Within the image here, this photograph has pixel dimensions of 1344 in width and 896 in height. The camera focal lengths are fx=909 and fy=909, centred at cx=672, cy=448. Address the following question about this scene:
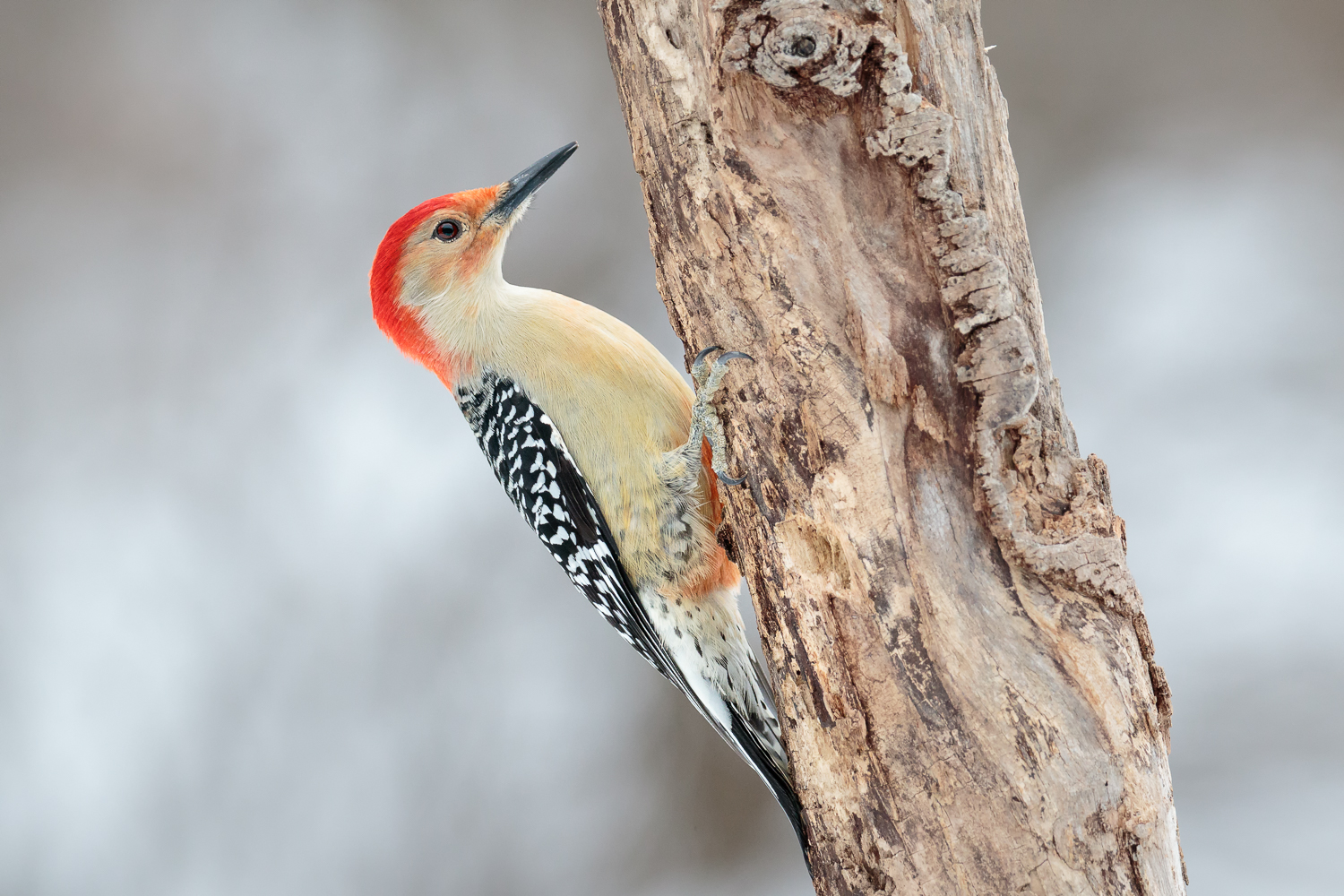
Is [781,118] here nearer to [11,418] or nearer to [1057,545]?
[1057,545]

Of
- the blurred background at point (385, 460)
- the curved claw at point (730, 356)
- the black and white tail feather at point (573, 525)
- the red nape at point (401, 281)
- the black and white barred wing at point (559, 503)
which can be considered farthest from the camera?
the blurred background at point (385, 460)

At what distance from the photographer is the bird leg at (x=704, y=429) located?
1.65 m

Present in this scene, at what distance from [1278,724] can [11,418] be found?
5.70m

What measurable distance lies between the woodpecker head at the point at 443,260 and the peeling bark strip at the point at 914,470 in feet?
3.48

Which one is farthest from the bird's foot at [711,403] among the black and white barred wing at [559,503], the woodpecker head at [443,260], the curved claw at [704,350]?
the woodpecker head at [443,260]

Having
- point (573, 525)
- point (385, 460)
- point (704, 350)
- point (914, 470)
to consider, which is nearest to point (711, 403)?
point (704, 350)

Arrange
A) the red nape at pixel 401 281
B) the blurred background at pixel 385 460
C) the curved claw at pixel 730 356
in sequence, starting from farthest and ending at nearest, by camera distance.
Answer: the blurred background at pixel 385 460, the red nape at pixel 401 281, the curved claw at pixel 730 356

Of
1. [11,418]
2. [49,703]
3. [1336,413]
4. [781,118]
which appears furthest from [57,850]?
[1336,413]

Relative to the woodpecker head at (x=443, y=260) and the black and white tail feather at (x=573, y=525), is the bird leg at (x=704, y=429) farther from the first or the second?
the woodpecker head at (x=443, y=260)

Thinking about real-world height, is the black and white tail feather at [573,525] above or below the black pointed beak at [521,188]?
below

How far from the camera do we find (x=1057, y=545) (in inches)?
58.1

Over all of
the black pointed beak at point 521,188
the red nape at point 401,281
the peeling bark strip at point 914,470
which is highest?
the black pointed beak at point 521,188

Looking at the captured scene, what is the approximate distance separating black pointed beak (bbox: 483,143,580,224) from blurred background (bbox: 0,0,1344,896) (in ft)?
5.07

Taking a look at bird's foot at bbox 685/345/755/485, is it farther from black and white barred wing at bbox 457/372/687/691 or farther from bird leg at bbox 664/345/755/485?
black and white barred wing at bbox 457/372/687/691
